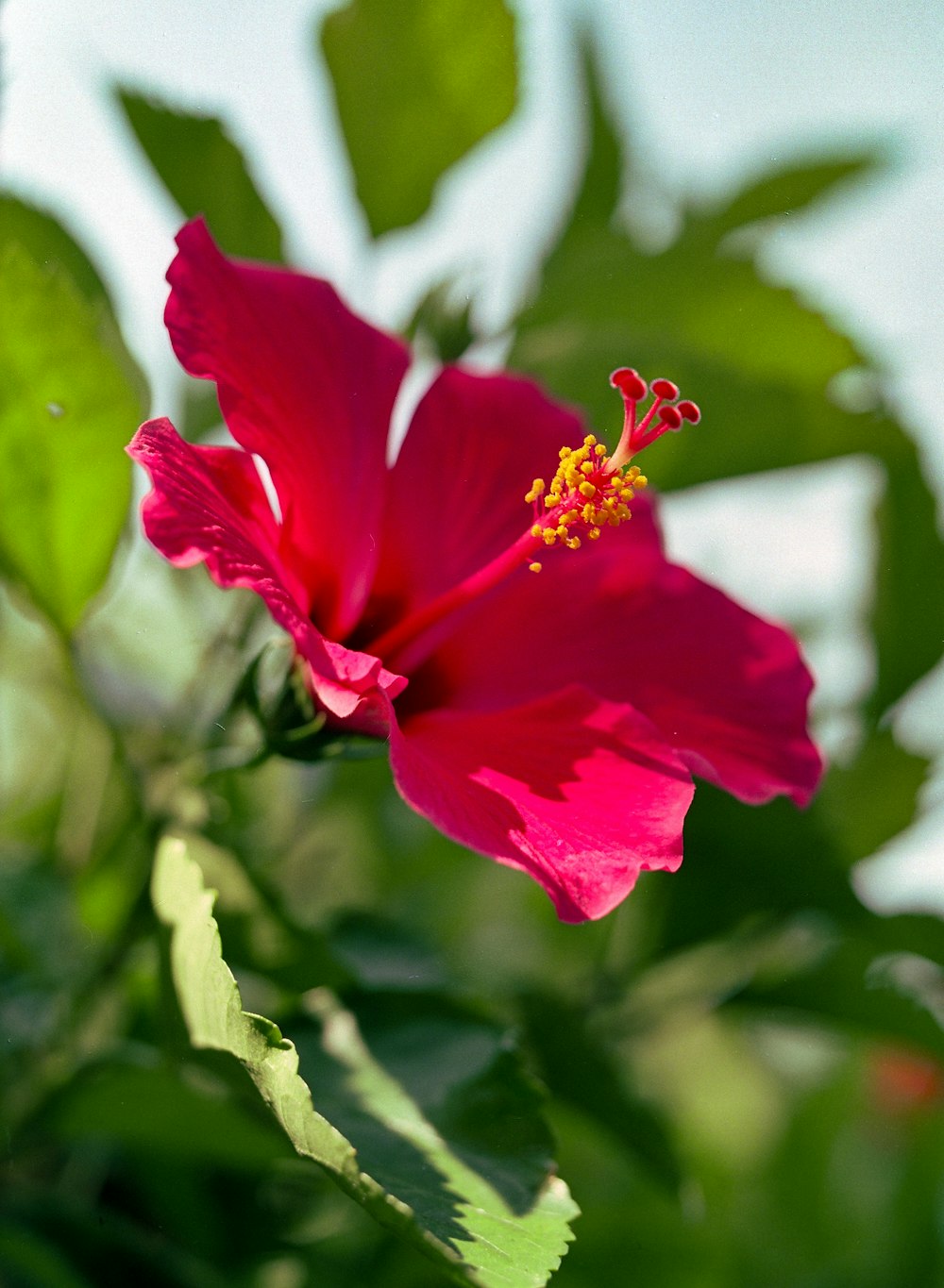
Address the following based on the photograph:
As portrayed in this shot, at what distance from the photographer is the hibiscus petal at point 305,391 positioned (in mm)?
490

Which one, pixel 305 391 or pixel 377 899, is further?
pixel 377 899

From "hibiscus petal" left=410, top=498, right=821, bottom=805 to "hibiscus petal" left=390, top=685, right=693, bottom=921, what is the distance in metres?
0.03

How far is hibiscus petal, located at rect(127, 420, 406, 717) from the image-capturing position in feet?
1.41

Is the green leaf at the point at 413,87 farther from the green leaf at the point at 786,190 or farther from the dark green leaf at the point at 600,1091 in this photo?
the dark green leaf at the point at 600,1091

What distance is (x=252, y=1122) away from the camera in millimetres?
587

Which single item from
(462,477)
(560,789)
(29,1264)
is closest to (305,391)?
(462,477)

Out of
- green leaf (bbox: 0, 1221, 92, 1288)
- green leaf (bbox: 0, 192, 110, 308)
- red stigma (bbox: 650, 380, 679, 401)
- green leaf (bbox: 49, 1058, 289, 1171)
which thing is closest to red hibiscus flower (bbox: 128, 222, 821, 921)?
red stigma (bbox: 650, 380, 679, 401)

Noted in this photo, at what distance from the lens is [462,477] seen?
60 cm

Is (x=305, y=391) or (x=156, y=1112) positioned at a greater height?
(x=305, y=391)

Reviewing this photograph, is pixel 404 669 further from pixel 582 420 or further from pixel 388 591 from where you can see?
pixel 582 420

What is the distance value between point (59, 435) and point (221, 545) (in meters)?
0.16

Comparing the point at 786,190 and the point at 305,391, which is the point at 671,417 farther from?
the point at 786,190

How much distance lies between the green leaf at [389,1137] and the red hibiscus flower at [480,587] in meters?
0.09

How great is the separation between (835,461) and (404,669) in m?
0.29
